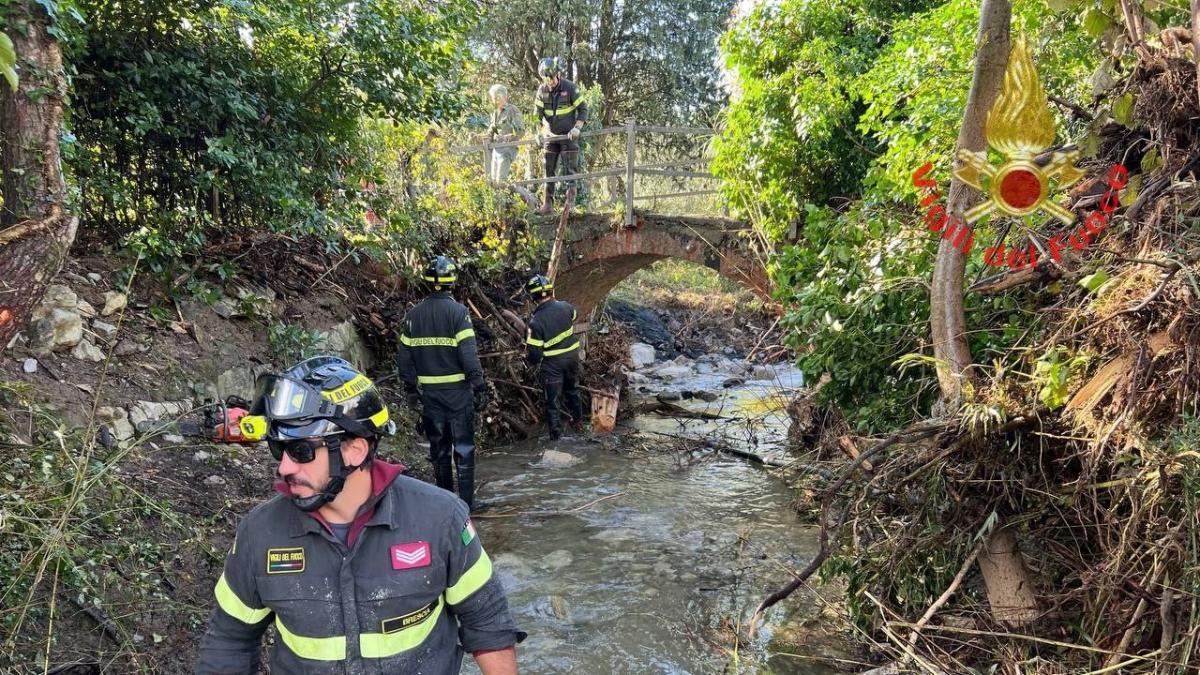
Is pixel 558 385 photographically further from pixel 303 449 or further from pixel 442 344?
pixel 303 449

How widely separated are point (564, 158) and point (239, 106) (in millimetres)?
6189

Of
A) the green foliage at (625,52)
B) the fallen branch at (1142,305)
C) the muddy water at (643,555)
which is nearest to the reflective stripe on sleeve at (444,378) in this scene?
the muddy water at (643,555)

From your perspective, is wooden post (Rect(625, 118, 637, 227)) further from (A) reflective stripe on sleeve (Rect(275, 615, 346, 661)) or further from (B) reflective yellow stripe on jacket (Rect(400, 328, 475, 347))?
(A) reflective stripe on sleeve (Rect(275, 615, 346, 661))

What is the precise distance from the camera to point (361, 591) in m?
1.98

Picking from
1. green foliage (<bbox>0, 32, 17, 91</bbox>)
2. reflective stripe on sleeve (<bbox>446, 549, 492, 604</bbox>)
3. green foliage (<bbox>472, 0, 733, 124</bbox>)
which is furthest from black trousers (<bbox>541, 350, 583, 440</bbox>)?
green foliage (<bbox>472, 0, 733, 124</bbox>)

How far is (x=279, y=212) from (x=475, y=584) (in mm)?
Answer: 5621

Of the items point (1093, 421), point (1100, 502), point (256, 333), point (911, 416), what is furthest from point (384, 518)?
point (256, 333)

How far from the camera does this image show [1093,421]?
2.89 meters

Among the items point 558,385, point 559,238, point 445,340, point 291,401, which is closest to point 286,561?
point 291,401

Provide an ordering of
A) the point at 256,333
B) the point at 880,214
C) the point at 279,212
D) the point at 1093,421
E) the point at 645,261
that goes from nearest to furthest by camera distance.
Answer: the point at 1093,421
the point at 880,214
the point at 256,333
the point at 279,212
the point at 645,261

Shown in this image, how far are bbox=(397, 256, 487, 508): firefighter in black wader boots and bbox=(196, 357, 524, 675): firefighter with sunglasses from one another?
3.80m

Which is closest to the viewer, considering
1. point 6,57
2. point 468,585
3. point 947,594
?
point 6,57

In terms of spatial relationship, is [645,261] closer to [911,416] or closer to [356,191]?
[356,191]

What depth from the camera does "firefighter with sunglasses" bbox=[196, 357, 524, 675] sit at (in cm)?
197
